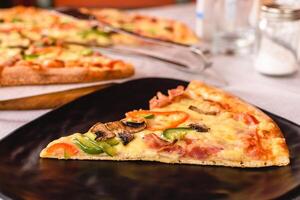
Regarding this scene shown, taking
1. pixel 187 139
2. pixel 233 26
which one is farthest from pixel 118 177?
pixel 233 26

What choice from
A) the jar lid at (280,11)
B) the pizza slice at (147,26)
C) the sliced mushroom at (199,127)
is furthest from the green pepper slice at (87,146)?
the pizza slice at (147,26)

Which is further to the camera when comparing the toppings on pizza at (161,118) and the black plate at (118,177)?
the toppings on pizza at (161,118)

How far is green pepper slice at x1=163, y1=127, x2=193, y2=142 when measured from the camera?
132 centimetres

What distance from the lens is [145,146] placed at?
1.29 m

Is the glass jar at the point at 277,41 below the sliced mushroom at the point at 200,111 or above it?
above

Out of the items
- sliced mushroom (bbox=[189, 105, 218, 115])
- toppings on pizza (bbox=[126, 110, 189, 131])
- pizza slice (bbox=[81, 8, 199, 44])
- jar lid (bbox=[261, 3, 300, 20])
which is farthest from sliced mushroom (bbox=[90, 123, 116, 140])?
pizza slice (bbox=[81, 8, 199, 44])

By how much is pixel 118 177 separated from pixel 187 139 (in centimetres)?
22

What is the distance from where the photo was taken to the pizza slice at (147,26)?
2156 millimetres

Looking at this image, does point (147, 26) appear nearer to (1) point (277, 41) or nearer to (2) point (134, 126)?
(1) point (277, 41)

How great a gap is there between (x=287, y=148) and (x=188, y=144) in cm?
22

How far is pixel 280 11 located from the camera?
170 centimetres

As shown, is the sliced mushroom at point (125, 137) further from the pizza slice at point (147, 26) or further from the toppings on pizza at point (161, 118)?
the pizza slice at point (147, 26)

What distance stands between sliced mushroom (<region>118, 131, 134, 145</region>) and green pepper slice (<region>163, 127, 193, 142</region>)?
0.26 feet

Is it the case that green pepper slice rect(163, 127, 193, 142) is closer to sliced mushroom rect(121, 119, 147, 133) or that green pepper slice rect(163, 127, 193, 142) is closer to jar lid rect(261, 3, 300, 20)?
sliced mushroom rect(121, 119, 147, 133)
